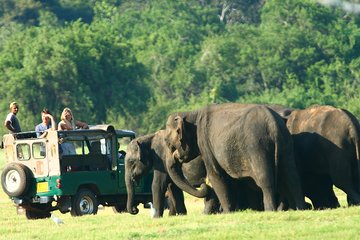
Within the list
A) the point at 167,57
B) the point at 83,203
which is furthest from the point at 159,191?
the point at 167,57

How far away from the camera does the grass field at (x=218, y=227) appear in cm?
1966

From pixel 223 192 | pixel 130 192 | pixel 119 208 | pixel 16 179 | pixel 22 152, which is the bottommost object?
pixel 119 208

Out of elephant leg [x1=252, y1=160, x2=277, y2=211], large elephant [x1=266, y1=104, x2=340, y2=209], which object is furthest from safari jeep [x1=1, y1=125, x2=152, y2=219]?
elephant leg [x1=252, y1=160, x2=277, y2=211]

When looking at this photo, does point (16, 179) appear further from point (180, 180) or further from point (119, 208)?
point (180, 180)

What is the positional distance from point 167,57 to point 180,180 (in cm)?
7364

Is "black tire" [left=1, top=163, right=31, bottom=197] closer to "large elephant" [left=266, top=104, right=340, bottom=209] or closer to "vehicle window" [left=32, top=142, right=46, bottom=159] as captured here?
"vehicle window" [left=32, top=142, right=46, bottom=159]

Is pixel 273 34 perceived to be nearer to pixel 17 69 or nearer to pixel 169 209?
pixel 17 69

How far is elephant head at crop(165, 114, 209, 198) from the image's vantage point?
2472 centimetres

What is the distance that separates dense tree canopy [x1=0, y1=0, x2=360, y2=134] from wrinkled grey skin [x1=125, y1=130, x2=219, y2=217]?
47.1 m

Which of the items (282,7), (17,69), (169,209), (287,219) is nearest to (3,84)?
(17,69)

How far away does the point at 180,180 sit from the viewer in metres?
25.0

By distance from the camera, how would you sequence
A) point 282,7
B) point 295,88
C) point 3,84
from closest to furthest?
point 3,84 → point 295,88 → point 282,7

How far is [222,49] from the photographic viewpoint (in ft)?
322

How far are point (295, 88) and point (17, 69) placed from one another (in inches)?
778
